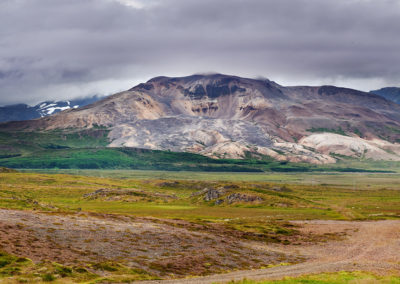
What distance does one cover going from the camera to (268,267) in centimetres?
6600

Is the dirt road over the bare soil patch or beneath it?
beneath

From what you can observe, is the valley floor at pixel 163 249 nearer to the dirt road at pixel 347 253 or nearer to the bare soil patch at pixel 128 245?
the bare soil patch at pixel 128 245

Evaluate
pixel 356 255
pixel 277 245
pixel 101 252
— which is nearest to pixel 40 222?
pixel 101 252

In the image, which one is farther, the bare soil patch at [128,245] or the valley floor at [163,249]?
the bare soil patch at [128,245]

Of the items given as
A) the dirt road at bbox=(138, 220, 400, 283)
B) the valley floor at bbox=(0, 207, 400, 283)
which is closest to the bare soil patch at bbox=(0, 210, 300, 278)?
the valley floor at bbox=(0, 207, 400, 283)

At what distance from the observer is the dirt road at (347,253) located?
58125 mm

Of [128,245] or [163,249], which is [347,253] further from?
[128,245]

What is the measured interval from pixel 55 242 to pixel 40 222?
41.3 ft

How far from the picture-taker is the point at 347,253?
8112cm

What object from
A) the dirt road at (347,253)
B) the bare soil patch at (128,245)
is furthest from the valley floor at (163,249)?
the dirt road at (347,253)

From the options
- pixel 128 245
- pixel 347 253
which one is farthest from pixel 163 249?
pixel 347 253

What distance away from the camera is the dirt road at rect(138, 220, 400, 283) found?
5812 cm

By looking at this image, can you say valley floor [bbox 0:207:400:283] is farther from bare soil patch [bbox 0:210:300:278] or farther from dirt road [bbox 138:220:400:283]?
dirt road [bbox 138:220:400:283]

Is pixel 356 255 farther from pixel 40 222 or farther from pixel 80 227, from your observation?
pixel 40 222
